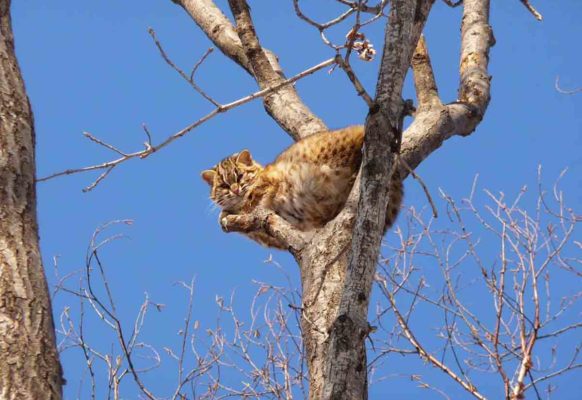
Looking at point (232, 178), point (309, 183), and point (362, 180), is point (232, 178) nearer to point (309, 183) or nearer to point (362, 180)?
point (309, 183)

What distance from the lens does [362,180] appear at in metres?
2.52

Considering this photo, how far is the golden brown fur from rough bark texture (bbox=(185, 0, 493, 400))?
0.65 feet

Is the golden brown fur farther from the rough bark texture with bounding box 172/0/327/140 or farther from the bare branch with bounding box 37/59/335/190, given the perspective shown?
the bare branch with bounding box 37/59/335/190

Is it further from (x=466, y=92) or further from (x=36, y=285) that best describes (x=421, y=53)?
(x=36, y=285)

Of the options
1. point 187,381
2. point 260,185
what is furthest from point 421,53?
point 187,381

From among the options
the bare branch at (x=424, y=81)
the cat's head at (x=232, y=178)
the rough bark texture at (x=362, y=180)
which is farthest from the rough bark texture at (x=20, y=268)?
the cat's head at (x=232, y=178)

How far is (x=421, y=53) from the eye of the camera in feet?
15.5

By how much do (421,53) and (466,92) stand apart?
0.41 metres

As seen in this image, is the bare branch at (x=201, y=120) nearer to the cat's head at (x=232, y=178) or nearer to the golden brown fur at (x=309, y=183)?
the golden brown fur at (x=309, y=183)

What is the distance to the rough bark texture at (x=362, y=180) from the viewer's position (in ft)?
7.71

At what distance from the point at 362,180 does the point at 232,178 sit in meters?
3.17

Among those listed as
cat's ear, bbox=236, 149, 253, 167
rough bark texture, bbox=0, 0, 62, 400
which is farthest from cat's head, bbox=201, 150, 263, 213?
Result: rough bark texture, bbox=0, 0, 62, 400

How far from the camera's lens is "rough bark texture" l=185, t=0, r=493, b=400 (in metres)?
2.35

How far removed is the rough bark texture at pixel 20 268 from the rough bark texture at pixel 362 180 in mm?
943
